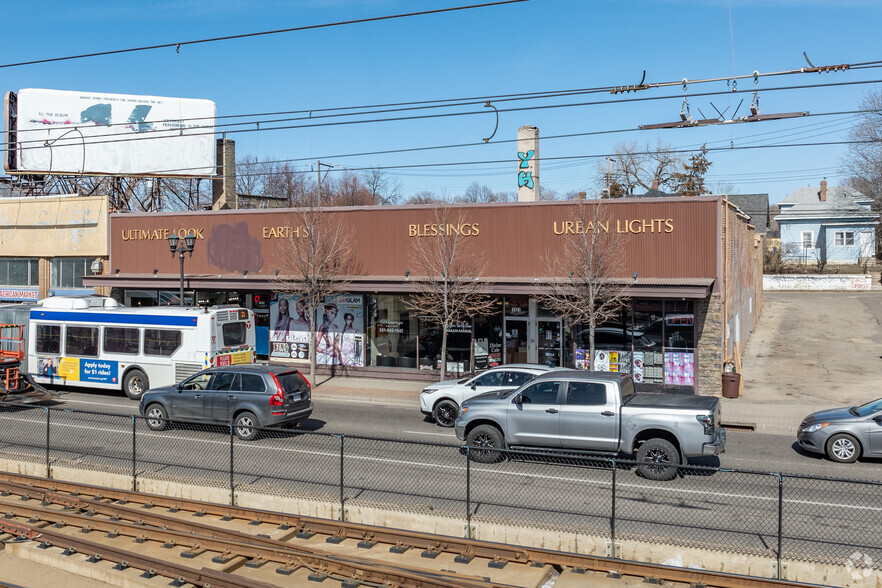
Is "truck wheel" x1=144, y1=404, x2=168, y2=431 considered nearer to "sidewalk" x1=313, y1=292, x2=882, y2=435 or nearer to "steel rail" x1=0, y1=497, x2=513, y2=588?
"steel rail" x1=0, y1=497, x2=513, y2=588

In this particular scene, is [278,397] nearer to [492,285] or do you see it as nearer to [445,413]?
[445,413]

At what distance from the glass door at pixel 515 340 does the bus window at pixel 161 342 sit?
402 inches

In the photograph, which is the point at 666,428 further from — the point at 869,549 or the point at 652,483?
the point at 869,549

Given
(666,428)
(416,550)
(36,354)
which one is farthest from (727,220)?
(36,354)

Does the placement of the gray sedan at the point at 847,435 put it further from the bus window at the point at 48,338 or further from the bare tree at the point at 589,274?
the bus window at the point at 48,338

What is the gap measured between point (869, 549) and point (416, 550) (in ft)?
19.3

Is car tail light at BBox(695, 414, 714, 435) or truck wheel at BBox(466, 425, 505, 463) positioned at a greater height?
car tail light at BBox(695, 414, 714, 435)

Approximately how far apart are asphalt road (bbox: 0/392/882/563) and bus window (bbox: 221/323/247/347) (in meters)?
4.31

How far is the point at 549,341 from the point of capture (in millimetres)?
24594

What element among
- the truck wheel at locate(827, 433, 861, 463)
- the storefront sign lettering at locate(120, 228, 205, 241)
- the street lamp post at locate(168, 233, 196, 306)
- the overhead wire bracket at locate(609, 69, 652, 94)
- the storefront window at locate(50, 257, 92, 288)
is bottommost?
the truck wheel at locate(827, 433, 861, 463)

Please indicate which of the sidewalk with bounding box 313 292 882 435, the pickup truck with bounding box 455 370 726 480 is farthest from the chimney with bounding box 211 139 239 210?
the pickup truck with bounding box 455 370 726 480

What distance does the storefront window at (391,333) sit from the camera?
26.4 meters

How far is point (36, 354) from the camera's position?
79.1 ft

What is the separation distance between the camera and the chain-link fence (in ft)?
34.0
